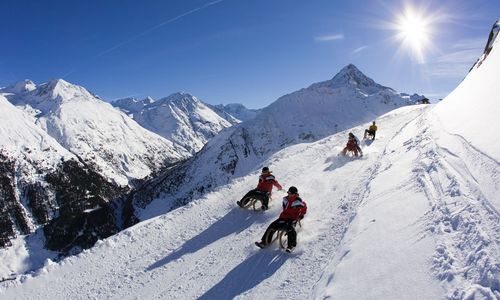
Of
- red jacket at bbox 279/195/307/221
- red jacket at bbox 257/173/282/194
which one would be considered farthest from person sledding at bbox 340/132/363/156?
red jacket at bbox 279/195/307/221

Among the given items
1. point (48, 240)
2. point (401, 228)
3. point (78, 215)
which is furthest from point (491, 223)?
point (78, 215)

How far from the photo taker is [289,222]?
13.0 m

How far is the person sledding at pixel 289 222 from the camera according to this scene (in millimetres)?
12336

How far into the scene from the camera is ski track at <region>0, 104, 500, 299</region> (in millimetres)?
8820

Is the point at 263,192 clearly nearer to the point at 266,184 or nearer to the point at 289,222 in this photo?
the point at 266,184

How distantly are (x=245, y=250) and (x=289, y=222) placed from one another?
1999 mm

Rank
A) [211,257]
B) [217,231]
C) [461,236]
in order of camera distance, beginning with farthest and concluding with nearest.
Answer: [217,231]
[211,257]
[461,236]

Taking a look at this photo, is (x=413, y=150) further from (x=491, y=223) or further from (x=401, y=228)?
(x=491, y=223)

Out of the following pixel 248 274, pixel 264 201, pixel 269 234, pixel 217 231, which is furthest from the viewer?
pixel 264 201

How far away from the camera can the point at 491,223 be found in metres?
8.07

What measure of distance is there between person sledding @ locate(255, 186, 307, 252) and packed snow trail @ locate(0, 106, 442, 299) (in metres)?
0.34

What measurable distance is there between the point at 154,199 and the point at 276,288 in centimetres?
16650

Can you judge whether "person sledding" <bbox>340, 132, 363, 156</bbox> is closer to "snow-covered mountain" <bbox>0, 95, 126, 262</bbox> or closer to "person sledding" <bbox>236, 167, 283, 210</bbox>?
"person sledding" <bbox>236, 167, 283, 210</bbox>

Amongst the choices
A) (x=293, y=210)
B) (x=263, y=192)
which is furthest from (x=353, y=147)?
(x=293, y=210)
